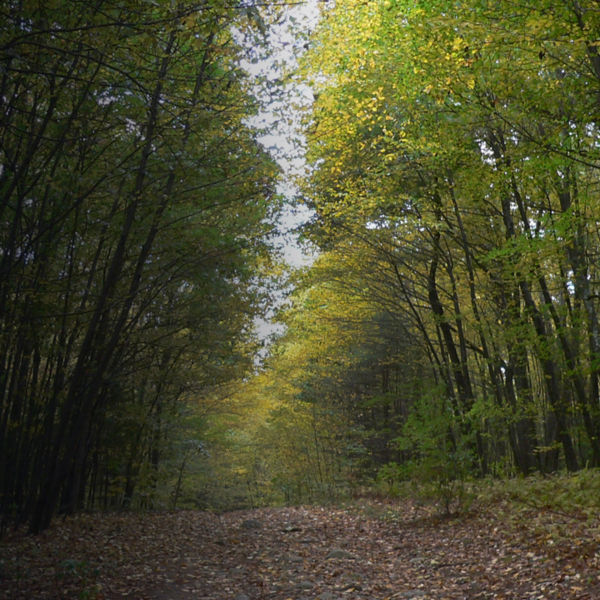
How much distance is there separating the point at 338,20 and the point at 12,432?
9409 mm

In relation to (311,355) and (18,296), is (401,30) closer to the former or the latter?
(18,296)

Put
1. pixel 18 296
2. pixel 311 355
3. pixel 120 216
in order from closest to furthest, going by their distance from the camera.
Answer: pixel 18 296 < pixel 120 216 < pixel 311 355

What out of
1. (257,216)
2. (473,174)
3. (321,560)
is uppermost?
(257,216)

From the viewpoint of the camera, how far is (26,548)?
7297mm

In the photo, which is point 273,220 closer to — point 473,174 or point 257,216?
point 257,216

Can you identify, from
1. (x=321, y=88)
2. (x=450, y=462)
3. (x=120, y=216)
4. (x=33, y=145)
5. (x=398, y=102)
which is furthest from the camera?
(x=321, y=88)

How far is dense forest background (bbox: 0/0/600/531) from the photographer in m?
5.71

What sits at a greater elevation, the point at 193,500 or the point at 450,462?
the point at 450,462

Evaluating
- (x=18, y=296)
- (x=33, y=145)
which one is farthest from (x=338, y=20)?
(x=18, y=296)

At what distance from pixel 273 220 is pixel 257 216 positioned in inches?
21.2

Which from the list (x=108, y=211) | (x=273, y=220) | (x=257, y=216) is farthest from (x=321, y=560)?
(x=273, y=220)

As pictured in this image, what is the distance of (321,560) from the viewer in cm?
789

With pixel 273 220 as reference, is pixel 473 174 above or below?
below

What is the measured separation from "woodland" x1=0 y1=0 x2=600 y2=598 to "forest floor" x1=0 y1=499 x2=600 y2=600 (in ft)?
0.70
